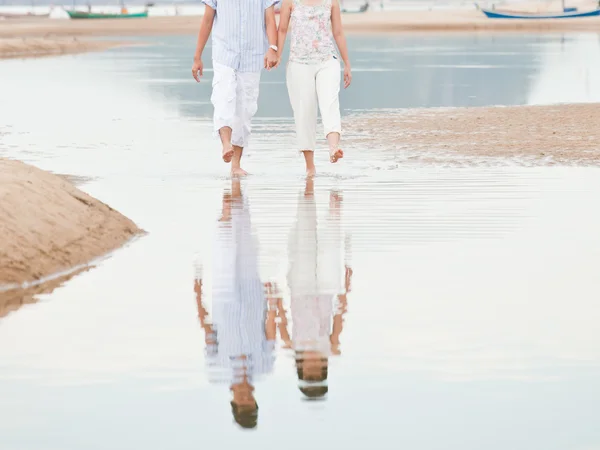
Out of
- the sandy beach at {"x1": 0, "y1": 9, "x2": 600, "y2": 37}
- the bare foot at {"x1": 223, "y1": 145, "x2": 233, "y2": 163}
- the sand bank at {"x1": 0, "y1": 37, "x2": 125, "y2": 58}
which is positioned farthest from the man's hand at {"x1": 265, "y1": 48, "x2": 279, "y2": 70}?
the sandy beach at {"x1": 0, "y1": 9, "x2": 600, "y2": 37}

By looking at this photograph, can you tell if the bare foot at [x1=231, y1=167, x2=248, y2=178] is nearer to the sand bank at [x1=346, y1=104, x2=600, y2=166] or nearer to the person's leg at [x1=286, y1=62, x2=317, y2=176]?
the person's leg at [x1=286, y1=62, x2=317, y2=176]

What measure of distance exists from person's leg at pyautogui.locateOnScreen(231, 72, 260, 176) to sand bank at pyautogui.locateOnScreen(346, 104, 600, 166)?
6.71ft

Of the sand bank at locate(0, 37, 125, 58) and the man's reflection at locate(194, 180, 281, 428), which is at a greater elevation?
the man's reflection at locate(194, 180, 281, 428)

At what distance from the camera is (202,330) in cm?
672

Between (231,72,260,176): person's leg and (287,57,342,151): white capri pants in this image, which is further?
(231,72,260,176): person's leg

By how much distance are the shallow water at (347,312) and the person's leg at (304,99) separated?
0.35 m

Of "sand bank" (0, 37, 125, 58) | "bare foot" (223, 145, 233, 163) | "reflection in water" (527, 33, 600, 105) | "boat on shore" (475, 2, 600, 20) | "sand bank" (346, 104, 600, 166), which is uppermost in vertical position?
"bare foot" (223, 145, 233, 163)

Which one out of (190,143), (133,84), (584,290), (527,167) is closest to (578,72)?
(133,84)

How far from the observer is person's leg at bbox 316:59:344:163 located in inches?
500

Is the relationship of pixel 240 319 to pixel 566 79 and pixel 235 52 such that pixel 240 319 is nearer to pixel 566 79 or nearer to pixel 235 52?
pixel 235 52

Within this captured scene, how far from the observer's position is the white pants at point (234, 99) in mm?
12812

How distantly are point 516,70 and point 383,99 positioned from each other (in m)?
12.2

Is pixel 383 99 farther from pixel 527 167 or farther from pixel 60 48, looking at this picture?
pixel 60 48

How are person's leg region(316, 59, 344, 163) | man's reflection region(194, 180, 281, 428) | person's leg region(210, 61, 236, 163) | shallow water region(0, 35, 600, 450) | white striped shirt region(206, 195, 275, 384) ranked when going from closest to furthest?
shallow water region(0, 35, 600, 450)
man's reflection region(194, 180, 281, 428)
white striped shirt region(206, 195, 275, 384)
person's leg region(316, 59, 344, 163)
person's leg region(210, 61, 236, 163)
